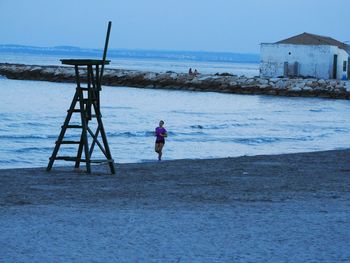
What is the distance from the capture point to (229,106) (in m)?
53.2

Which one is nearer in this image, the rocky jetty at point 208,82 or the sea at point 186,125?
the sea at point 186,125

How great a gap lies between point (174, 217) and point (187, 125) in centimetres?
2856

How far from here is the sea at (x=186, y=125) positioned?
24.6 m

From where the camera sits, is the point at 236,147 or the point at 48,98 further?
the point at 48,98

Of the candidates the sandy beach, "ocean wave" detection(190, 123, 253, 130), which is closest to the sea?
"ocean wave" detection(190, 123, 253, 130)

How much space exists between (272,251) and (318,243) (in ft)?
1.90

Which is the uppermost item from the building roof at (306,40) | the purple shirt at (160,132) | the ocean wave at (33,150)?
the building roof at (306,40)

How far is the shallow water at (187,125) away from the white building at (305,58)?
4.98 m

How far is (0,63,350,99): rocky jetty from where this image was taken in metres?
63.0

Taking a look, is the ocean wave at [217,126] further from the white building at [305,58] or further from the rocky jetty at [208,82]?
the white building at [305,58]

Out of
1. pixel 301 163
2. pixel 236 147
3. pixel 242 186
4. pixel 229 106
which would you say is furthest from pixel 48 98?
pixel 242 186

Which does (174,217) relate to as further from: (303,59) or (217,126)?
(303,59)

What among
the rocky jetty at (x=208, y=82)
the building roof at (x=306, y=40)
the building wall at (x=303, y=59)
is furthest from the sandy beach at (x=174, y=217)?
the building roof at (x=306, y=40)

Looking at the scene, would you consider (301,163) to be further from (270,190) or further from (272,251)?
(272,251)
